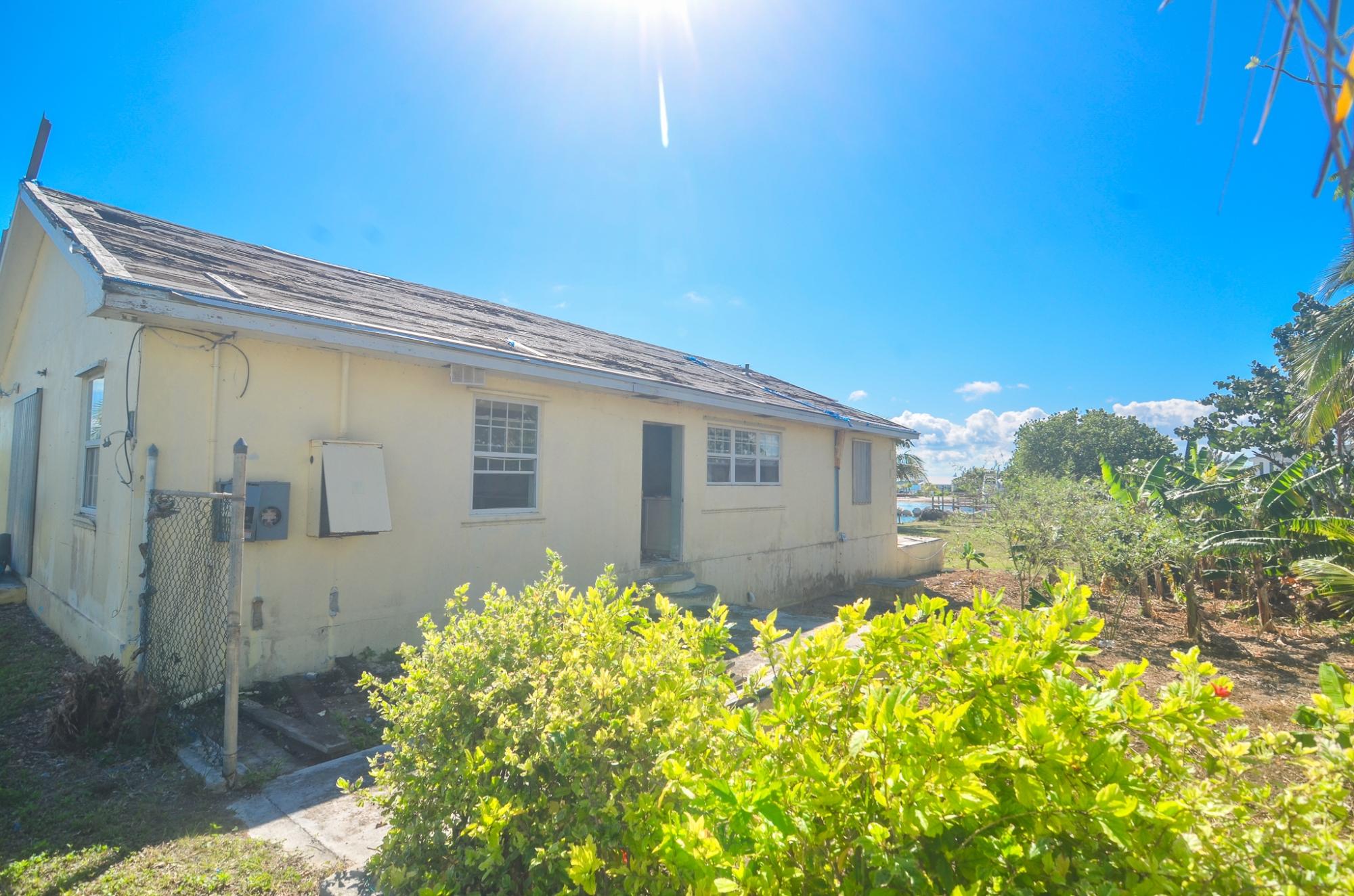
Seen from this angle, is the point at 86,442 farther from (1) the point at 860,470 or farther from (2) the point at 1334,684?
(1) the point at 860,470

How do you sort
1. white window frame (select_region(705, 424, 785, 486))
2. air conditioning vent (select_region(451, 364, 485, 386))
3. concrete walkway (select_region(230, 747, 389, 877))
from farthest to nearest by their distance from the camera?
1. white window frame (select_region(705, 424, 785, 486))
2. air conditioning vent (select_region(451, 364, 485, 386))
3. concrete walkway (select_region(230, 747, 389, 877))

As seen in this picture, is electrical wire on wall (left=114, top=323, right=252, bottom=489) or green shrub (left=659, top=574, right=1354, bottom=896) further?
electrical wire on wall (left=114, top=323, right=252, bottom=489)

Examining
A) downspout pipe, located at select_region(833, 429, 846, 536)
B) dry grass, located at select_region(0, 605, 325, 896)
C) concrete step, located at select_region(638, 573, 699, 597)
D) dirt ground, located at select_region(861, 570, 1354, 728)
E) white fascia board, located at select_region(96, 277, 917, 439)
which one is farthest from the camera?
downspout pipe, located at select_region(833, 429, 846, 536)

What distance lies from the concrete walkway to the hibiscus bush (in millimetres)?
1256

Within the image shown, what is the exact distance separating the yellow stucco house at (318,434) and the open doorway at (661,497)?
56mm

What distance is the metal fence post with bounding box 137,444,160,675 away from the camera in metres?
5.28

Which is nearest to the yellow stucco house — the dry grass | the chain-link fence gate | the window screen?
the chain-link fence gate

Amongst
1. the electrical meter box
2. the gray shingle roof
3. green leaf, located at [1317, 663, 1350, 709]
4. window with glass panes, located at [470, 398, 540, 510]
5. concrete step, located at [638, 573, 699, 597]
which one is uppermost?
the gray shingle roof

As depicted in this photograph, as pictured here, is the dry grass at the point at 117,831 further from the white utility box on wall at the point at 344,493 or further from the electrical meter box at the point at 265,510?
the white utility box on wall at the point at 344,493

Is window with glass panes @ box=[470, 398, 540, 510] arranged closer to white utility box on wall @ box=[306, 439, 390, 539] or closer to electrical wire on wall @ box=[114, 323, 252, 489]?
white utility box on wall @ box=[306, 439, 390, 539]

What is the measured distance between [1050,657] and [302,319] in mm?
5963

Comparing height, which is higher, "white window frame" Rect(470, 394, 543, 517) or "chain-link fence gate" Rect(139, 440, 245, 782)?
"white window frame" Rect(470, 394, 543, 517)

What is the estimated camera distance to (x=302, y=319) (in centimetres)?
556

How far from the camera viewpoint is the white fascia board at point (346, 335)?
15.8 ft
